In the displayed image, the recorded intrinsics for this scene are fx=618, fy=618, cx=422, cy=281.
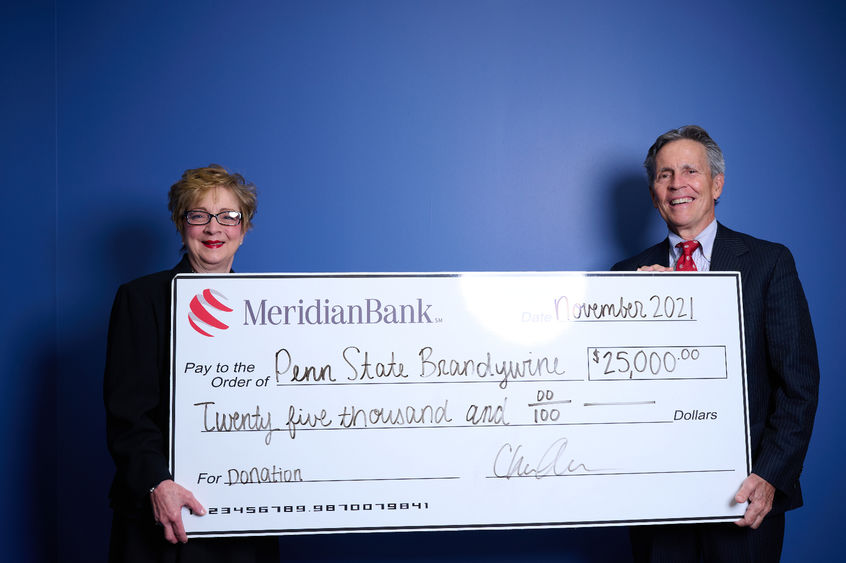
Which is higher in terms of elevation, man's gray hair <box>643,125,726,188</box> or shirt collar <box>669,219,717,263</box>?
man's gray hair <box>643,125,726,188</box>

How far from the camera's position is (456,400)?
1.65 metres

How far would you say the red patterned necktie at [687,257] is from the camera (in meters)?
1.92

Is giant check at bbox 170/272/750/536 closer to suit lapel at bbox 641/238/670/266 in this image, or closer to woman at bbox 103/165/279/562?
woman at bbox 103/165/279/562

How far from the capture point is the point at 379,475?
1613 millimetres

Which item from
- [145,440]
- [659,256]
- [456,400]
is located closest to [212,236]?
[145,440]

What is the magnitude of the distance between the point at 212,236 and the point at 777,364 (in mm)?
1628

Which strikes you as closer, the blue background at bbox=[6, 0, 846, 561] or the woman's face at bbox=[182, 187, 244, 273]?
the woman's face at bbox=[182, 187, 244, 273]

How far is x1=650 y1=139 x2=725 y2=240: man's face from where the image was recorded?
76.1 inches

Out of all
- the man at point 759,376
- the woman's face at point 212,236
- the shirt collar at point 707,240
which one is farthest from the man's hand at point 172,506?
the shirt collar at point 707,240

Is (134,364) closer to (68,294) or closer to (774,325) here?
(68,294)

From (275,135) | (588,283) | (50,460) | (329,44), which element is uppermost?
(329,44)

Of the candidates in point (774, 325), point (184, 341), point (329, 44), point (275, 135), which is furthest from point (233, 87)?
point (774, 325)

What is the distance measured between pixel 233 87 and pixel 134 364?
1303 mm
